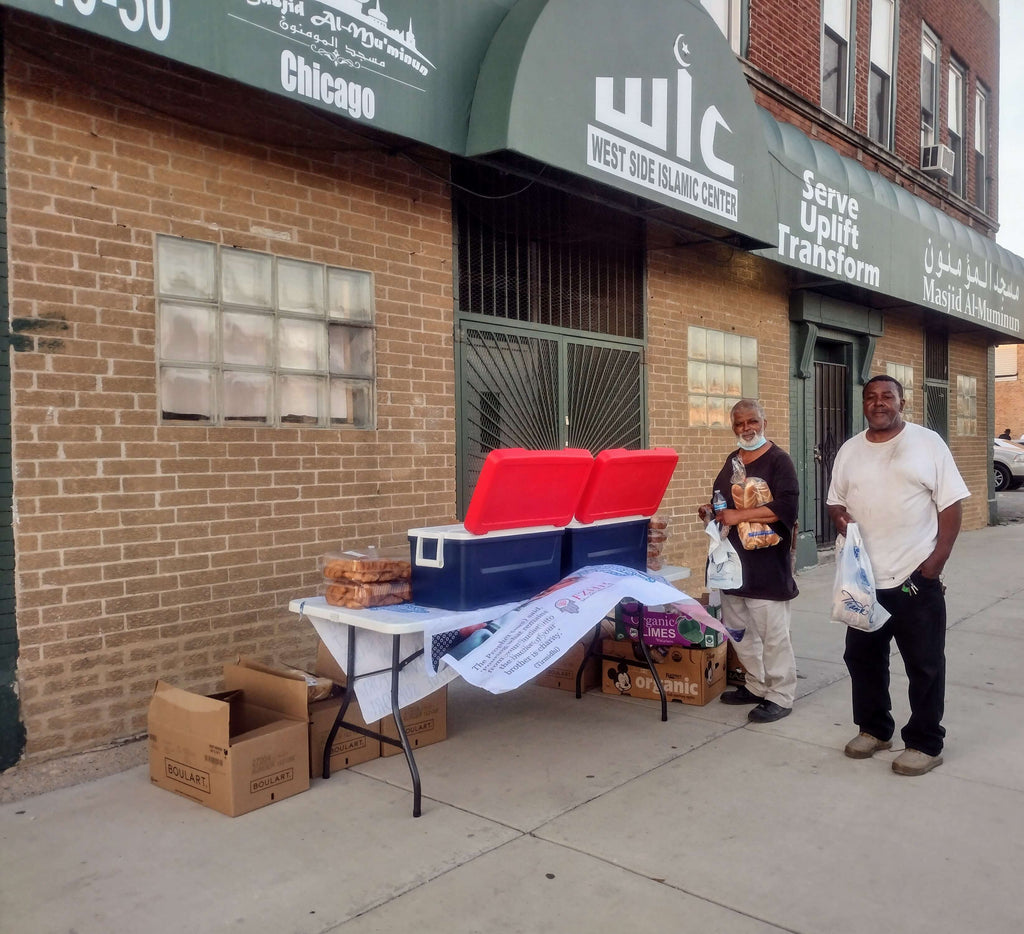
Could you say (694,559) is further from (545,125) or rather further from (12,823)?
(12,823)

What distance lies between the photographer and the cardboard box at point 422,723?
4.59m

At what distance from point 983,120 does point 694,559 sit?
11.4 m

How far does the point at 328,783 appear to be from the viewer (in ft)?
13.8

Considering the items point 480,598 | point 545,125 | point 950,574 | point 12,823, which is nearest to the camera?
point 12,823

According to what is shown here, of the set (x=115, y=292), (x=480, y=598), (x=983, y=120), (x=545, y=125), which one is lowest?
(x=480, y=598)

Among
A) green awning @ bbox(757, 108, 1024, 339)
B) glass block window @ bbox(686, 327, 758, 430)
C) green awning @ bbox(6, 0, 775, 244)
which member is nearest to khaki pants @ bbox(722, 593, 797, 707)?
green awning @ bbox(6, 0, 775, 244)

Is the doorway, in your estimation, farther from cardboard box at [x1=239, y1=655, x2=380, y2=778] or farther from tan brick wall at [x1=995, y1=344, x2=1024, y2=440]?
tan brick wall at [x1=995, y1=344, x2=1024, y2=440]

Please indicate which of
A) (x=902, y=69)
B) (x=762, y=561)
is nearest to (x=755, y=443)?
(x=762, y=561)

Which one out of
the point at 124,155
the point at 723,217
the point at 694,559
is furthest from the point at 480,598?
the point at 694,559

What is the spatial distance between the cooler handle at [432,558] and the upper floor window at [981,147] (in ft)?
49.0

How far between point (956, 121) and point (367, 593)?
47.3ft

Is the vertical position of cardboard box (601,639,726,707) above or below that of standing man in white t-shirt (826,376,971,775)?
below

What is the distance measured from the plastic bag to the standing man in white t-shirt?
1.62 feet

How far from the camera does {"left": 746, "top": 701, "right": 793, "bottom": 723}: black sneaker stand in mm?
5094
